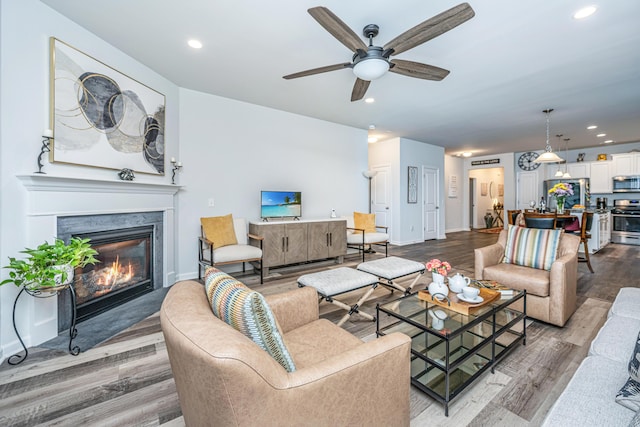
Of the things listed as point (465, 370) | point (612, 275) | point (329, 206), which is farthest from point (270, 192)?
point (612, 275)

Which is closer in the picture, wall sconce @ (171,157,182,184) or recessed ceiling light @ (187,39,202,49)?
recessed ceiling light @ (187,39,202,49)

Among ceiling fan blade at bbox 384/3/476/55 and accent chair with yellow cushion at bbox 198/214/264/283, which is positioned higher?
ceiling fan blade at bbox 384/3/476/55

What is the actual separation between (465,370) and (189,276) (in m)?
3.53

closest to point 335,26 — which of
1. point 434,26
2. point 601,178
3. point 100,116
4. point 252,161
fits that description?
point 434,26

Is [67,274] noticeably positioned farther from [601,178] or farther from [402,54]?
[601,178]

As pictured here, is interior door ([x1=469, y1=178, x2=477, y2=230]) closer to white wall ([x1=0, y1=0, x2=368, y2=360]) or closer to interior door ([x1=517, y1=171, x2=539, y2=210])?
interior door ([x1=517, y1=171, x2=539, y2=210])

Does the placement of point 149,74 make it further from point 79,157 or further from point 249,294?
point 249,294

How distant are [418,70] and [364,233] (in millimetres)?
2973

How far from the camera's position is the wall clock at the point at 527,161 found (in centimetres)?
815

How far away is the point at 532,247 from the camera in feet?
9.07

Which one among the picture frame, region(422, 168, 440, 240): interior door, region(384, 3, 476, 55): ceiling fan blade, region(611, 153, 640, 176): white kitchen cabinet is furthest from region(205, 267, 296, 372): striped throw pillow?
region(611, 153, 640, 176): white kitchen cabinet

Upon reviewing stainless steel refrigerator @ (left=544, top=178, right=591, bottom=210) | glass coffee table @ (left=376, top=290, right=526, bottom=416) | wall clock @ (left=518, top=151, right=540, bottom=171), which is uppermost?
wall clock @ (left=518, top=151, right=540, bottom=171)

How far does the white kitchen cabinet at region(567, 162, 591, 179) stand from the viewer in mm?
7312

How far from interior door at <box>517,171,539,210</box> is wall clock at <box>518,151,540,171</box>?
0.15 meters
